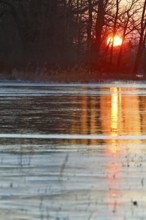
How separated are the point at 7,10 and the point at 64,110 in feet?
136

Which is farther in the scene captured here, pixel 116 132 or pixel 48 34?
pixel 48 34

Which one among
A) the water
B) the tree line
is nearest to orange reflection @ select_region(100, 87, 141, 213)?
the water

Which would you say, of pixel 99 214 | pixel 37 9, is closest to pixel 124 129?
pixel 99 214

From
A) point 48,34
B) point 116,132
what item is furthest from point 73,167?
point 48,34

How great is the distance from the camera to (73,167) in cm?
907

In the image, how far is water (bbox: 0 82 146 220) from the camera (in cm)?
651

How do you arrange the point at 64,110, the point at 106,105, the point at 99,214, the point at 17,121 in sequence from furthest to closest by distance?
the point at 106,105 < the point at 64,110 < the point at 17,121 < the point at 99,214

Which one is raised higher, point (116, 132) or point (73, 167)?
point (73, 167)

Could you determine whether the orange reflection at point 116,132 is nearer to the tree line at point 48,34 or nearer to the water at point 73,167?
the water at point 73,167

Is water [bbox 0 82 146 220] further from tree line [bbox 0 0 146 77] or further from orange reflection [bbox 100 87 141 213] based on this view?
tree line [bbox 0 0 146 77]

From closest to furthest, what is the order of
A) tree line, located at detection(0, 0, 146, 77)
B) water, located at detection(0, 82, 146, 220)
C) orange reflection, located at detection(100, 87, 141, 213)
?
water, located at detection(0, 82, 146, 220)
orange reflection, located at detection(100, 87, 141, 213)
tree line, located at detection(0, 0, 146, 77)

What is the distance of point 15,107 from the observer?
2102 centimetres

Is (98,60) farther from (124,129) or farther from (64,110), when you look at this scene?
(124,129)

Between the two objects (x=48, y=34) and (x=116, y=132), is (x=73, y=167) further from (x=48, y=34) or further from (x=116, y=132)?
(x=48, y=34)
